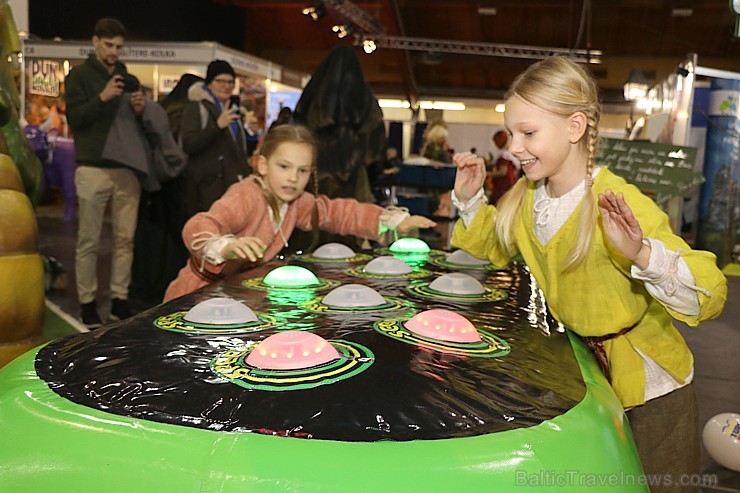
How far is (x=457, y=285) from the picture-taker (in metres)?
1.81

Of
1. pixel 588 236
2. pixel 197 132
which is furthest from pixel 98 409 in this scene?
pixel 197 132

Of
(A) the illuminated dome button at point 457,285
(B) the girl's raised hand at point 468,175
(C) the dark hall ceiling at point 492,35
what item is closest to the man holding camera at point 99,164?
(B) the girl's raised hand at point 468,175

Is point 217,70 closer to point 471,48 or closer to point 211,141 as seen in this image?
point 211,141

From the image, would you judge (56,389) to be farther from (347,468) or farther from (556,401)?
(556,401)

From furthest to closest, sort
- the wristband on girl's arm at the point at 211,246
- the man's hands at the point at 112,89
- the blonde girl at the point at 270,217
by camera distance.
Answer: the man's hands at the point at 112,89, the blonde girl at the point at 270,217, the wristband on girl's arm at the point at 211,246

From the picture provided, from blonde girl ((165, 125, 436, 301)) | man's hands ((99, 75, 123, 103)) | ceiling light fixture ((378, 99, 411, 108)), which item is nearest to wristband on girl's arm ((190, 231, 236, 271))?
blonde girl ((165, 125, 436, 301))

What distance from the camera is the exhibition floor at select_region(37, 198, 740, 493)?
11.2ft

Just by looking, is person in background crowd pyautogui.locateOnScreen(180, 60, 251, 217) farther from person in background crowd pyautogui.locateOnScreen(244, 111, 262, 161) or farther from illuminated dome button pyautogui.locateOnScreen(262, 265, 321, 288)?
illuminated dome button pyautogui.locateOnScreen(262, 265, 321, 288)

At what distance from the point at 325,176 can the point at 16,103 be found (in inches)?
61.4

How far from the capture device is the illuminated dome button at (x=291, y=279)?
6.01 ft

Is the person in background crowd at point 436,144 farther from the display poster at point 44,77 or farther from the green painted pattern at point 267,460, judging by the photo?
the green painted pattern at point 267,460

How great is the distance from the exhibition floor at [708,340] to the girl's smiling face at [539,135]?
5.89ft

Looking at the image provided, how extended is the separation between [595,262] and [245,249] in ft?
2.95

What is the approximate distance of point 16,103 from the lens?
2.97m
